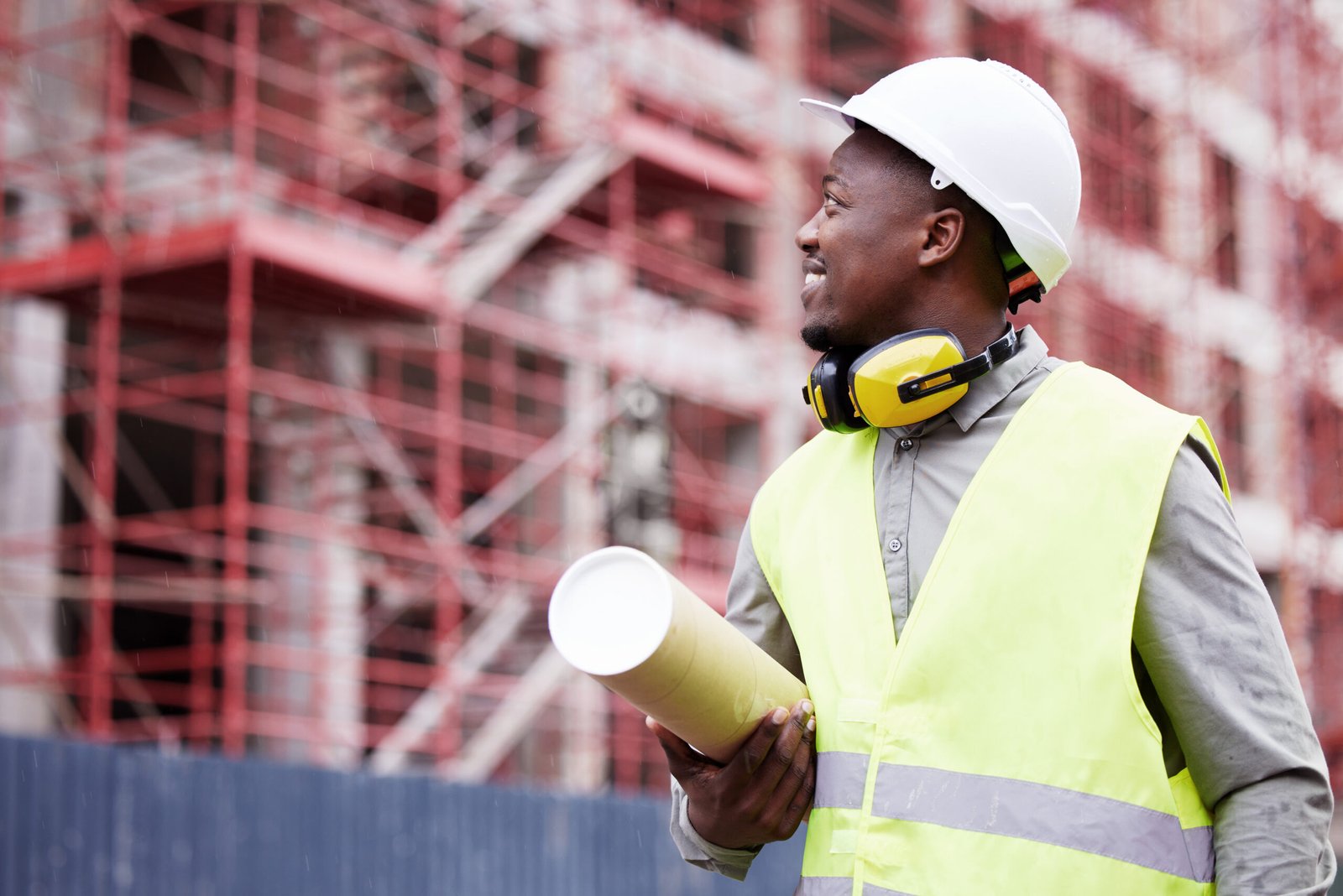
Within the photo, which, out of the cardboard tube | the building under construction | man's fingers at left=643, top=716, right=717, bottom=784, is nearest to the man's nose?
the cardboard tube

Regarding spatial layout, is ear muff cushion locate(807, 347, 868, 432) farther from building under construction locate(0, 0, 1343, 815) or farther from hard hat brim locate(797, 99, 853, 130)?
building under construction locate(0, 0, 1343, 815)

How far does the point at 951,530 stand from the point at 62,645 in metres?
11.5

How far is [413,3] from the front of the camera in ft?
47.8

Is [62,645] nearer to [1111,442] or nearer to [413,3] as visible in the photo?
[413,3]

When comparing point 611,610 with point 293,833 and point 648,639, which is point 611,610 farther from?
point 293,833

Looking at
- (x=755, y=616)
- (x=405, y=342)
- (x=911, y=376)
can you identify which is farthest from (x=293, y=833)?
(x=405, y=342)

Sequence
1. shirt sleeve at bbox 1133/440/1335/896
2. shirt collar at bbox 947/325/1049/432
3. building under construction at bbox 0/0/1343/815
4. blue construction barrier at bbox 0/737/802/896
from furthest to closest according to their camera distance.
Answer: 1. building under construction at bbox 0/0/1343/815
2. blue construction barrier at bbox 0/737/802/896
3. shirt collar at bbox 947/325/1049/432
4. shirt sleeve at bbox 1133/440/1335/896

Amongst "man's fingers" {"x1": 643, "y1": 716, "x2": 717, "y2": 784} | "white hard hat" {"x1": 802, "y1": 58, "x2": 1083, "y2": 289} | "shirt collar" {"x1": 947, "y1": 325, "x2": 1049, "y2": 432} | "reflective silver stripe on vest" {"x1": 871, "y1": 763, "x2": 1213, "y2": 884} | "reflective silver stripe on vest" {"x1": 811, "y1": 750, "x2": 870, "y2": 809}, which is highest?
"white hard hat" {"x1": 802, "y1": 58, "x2": 1083, "y2": 289}

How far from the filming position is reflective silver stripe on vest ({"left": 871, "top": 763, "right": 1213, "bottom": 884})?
1.96 meters

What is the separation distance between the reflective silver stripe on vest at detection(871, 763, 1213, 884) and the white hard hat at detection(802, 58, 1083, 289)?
0.68 m

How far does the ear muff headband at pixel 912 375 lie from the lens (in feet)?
7.18

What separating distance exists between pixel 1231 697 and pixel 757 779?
0.58m

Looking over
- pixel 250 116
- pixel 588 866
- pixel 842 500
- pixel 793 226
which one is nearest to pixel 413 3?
pixel 250 116

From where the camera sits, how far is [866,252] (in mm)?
2260
